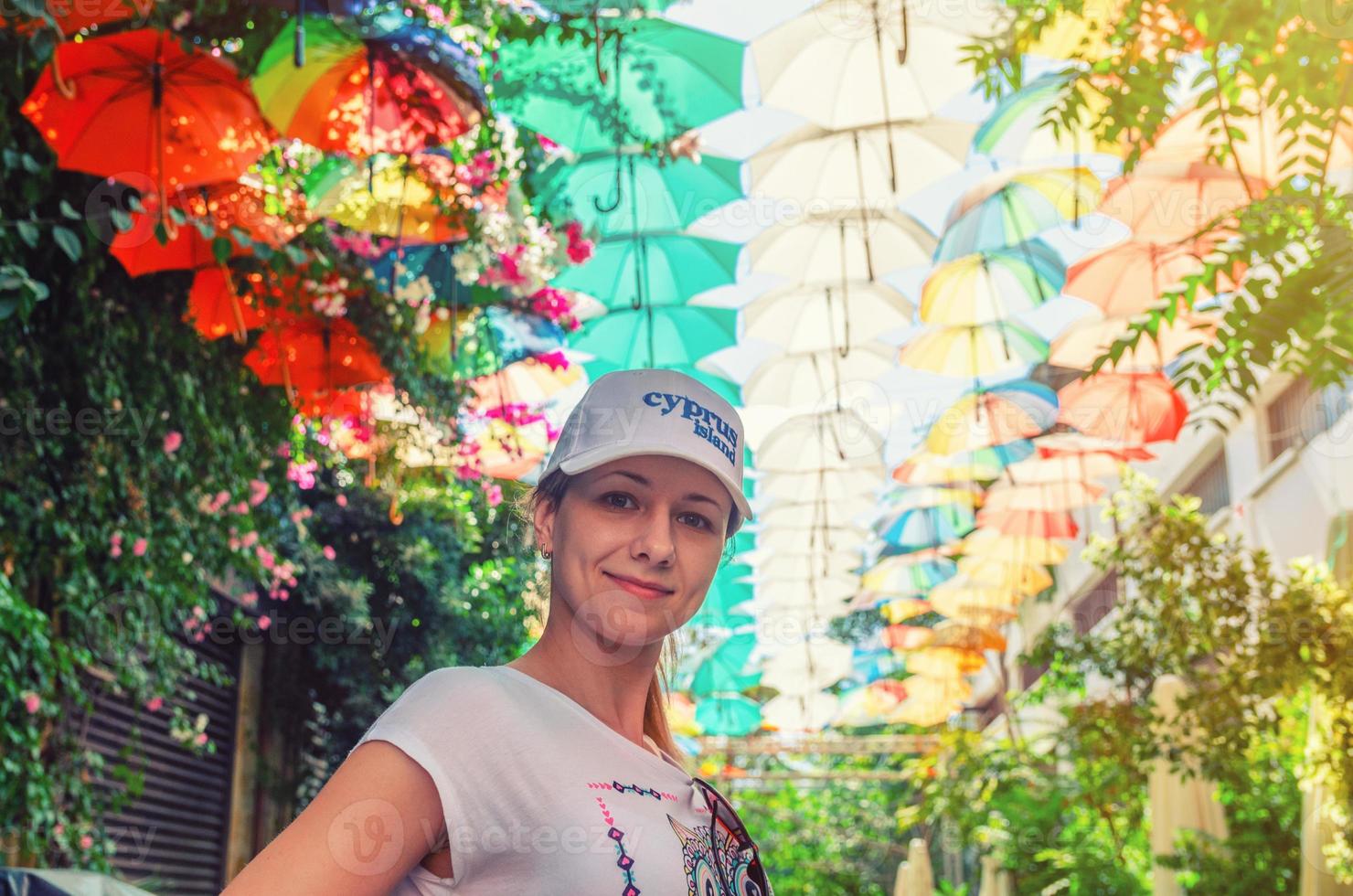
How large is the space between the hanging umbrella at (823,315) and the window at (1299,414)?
2.95 metres

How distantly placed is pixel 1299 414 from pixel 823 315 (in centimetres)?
401

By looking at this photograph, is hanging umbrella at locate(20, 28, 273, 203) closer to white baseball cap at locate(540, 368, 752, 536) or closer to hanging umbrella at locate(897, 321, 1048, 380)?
white baseball cap at locate(540, 368, 752, 536)

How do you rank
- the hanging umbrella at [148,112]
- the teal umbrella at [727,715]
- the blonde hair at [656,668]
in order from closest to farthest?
the blonde hair at [656,668], the hanging umbrella at [148,112], the teal umbrella at [727,715]

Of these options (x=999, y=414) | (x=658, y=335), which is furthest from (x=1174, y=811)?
(x=658, y=335)

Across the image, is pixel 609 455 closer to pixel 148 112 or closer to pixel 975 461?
pixel 148 112

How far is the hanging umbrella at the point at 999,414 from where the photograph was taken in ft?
34.9

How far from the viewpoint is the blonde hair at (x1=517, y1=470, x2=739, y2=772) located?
156cm

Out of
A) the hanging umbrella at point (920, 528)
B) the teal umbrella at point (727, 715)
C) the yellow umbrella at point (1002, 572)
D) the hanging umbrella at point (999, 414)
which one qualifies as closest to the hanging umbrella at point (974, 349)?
the hanging umbrella at point (999, 414)

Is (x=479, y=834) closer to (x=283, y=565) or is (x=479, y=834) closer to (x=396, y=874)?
(x=396, y=874)

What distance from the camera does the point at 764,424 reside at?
41.4 ft

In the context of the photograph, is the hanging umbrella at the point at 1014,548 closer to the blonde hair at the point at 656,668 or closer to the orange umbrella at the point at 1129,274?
the orange umbrella at the point at 1129,274

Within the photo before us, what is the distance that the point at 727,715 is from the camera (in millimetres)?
21312

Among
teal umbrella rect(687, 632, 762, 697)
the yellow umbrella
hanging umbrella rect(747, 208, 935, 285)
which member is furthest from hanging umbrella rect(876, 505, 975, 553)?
hanging umbrella rect(747, 208, 935, 285)

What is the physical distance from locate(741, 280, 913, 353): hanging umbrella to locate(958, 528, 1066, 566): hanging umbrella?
12.6 feet
